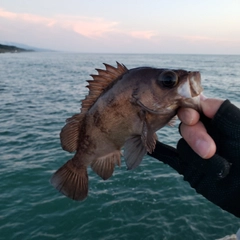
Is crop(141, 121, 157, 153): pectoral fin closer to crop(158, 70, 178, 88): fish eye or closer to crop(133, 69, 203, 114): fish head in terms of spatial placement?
crop(133, 69, 203, 114): fish head

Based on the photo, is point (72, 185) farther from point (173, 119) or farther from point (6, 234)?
point (6, 234)

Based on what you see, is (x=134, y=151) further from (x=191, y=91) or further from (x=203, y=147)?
(x=191, y=91)

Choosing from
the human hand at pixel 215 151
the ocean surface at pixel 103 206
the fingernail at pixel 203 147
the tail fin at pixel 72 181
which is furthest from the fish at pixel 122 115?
the ocean surface at pixel 103 206

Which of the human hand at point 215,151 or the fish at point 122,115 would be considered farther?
the fish at point 122,115

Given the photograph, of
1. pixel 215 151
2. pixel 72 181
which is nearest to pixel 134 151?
pixel 215 151

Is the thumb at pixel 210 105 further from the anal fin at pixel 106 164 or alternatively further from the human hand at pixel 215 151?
the anal fin at pixel 106 164

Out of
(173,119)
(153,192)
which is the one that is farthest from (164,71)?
(153,192)

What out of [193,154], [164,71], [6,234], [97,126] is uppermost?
[164,71]
